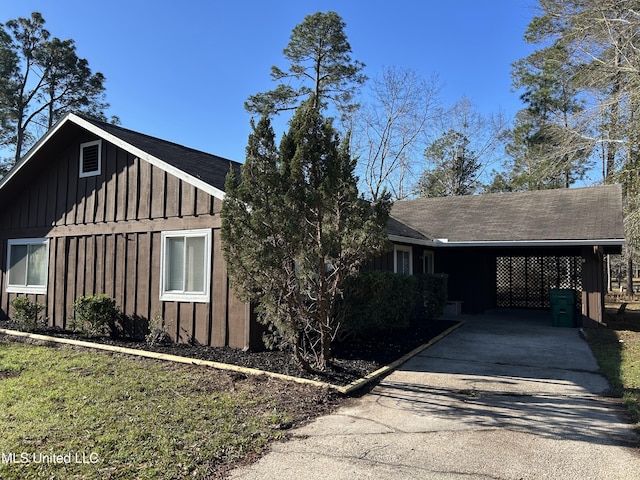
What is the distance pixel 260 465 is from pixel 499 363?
16.1 feet

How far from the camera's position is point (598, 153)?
1916 cm

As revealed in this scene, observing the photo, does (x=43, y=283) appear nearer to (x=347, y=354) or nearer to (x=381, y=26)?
(x=347, y=354)

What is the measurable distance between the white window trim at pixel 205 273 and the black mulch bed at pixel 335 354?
32.1 inches

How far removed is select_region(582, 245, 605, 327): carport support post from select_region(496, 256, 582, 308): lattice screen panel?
14.0ft

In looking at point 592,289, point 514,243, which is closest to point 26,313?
point 514,243

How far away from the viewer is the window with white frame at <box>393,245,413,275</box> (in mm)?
11141

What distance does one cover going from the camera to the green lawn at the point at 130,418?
11.2ft

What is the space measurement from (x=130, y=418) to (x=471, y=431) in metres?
3.24

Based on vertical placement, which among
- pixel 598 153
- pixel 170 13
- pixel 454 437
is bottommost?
pixel 454 437

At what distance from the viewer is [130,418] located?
14.1 feet

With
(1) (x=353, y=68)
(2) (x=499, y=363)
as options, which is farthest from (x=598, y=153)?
(2) (x=499, y=363)

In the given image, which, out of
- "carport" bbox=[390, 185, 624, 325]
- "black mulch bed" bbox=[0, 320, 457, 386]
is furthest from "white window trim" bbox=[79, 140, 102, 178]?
"carport" bbox=[390, 185, 624, 325]

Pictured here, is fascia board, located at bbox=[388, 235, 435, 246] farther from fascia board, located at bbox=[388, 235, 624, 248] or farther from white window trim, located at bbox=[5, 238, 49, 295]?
white window trim, located at bbox=[5, 238, 49, 295]

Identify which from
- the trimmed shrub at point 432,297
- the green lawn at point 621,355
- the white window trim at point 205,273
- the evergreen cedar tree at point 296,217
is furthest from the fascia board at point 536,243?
the evergreen cedar tree at point 296,217
